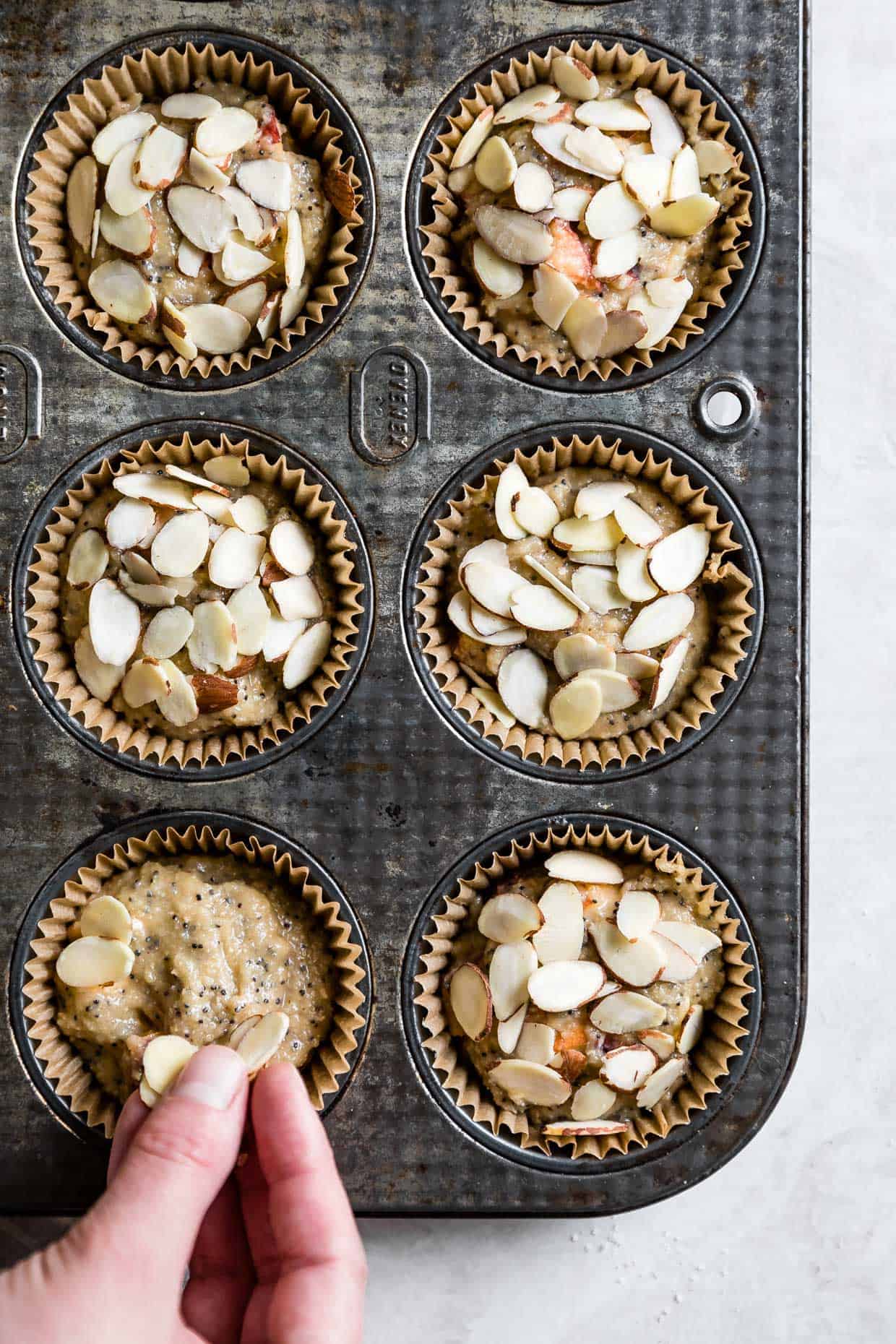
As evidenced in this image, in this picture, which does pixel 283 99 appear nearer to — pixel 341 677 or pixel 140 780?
pixel 341 677

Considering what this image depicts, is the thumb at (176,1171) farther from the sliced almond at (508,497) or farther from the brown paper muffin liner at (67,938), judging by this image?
the sliced almond at (508,497)

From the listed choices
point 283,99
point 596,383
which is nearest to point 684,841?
point 596,383

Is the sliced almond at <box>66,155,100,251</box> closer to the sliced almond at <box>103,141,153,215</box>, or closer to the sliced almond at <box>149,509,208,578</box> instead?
the sliced almond at <box>103,141,153,215</box>

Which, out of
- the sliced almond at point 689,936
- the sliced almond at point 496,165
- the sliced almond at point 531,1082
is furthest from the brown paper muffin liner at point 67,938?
the sliced almond at point 496,165

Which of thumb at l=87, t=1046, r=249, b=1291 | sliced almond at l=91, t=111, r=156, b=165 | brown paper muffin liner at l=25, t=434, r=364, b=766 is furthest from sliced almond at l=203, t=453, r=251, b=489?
thumb at l=87, t=1046, r=249, b=1291

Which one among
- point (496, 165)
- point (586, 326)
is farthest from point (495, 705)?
point (496, 165)

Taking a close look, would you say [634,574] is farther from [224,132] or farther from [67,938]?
[67,938]

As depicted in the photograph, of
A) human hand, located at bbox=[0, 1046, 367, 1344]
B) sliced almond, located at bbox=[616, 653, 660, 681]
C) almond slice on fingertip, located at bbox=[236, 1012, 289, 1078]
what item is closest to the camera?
human hand, located at bbox=[0, 1046, 367, 1344]
